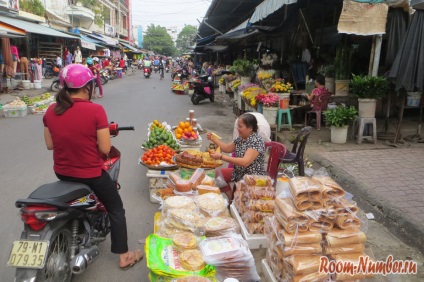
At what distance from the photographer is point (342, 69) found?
27.1 ft

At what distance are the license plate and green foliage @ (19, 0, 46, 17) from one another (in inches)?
888

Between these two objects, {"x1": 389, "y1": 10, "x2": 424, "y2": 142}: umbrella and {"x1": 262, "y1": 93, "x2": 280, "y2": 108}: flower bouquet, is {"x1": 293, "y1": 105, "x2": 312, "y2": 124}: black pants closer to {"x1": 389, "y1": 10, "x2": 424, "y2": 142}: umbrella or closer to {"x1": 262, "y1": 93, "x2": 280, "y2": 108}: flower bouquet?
{"x1": 262, "y1": 93, "x2": 280, "y2": 108}: flower bouquet

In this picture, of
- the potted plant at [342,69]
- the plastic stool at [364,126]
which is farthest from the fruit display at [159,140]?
the potted plant at [342,69]

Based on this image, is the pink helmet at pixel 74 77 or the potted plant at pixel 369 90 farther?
the potted plant at pixel 369 90

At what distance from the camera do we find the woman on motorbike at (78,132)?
2.64 m

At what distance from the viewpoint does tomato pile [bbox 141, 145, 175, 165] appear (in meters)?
4.82

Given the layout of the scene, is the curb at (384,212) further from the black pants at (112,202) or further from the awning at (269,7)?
the awning at (269,7)

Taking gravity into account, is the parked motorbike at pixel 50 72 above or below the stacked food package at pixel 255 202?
above

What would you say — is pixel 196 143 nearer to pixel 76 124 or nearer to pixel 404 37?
pixel 76 124

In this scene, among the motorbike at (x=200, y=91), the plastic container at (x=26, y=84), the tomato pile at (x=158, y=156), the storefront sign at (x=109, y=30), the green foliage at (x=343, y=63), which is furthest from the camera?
the storefront sign at (x=109, y=30)

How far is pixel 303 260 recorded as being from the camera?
2369 millimetres

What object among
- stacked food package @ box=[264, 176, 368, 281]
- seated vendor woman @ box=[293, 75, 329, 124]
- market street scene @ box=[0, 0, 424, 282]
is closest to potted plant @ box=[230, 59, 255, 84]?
market street scene @ box=[0, 0, 424, 282]

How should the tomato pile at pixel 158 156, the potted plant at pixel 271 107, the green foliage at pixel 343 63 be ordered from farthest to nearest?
1. the potted plant at pixel 271 107
2. the green foliage at pixel 343 63
3. the tomato pile at pixel 158 156

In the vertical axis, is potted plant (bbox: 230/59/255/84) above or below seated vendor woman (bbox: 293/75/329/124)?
above
